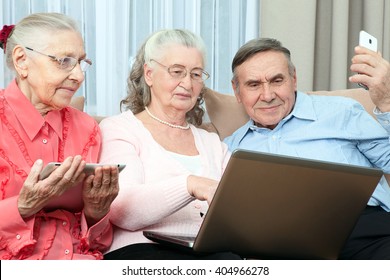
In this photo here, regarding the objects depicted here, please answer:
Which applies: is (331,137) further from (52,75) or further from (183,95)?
(52,75)

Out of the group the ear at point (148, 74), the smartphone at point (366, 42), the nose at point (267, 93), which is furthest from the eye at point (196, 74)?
the smartphone at point (366, 42)

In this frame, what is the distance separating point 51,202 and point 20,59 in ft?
1.39

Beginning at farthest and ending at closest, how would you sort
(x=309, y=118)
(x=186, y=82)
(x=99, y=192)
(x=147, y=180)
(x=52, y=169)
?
(x=309, y=118), (x=186, y=82), (x=147, y=180), (x=99, y=192), (x=52, y=169)

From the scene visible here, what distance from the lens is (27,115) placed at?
1.83 metres

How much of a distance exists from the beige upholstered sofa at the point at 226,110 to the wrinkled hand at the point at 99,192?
0.74 metres

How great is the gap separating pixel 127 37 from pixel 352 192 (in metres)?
1.55

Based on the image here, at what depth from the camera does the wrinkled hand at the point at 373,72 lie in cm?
208

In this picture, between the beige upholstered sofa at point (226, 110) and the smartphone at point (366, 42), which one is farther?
the beige upholstered sofa at point (226, 110)

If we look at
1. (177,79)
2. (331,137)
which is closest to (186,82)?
(177,79)

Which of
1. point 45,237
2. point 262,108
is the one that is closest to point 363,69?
point 262,108

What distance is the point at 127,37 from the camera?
297 cm

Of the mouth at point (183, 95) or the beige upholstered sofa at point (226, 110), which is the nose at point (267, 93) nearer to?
the beige upholstered sofa at point (226, 110)
